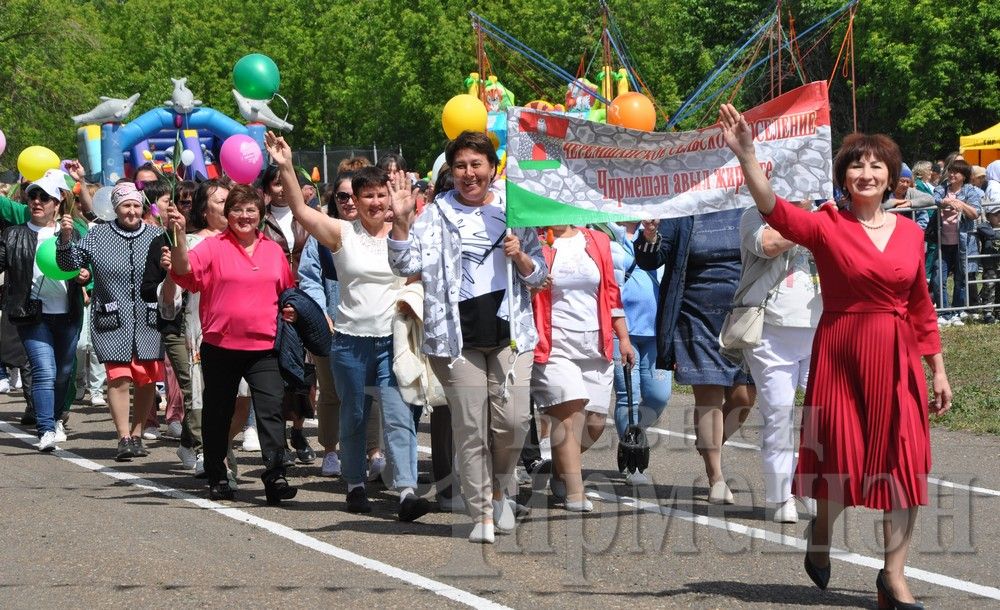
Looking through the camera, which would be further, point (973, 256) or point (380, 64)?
point (380, 64)

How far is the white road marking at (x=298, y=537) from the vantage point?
6454mm

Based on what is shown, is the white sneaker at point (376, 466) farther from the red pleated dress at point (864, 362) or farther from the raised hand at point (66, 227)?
the red pleated dress at point (864, 362)

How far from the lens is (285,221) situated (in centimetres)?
1175

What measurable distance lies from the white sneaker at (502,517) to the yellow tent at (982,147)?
2195cm

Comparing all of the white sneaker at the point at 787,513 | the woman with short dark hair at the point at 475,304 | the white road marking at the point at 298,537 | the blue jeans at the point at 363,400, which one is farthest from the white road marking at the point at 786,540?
the white road marking at the point at 298,537

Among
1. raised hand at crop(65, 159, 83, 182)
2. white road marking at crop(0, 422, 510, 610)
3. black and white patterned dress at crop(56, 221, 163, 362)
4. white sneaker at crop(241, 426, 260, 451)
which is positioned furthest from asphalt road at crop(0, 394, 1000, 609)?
raised hand at crop(65, 159, 83, 182)

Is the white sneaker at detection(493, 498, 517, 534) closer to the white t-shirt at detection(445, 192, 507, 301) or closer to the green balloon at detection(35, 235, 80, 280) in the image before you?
the white t-shirt at detection(445, 192, 507, 301)

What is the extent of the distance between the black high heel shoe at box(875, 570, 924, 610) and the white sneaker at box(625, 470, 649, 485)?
3465 mm

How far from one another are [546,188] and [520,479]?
2717 mm

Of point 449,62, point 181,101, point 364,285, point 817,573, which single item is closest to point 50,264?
point 364,285

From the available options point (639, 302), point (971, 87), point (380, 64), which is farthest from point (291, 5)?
point (639, 302)

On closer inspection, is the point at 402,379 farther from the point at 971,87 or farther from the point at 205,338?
the point at 971,87

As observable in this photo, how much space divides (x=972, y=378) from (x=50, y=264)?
7.85 meters

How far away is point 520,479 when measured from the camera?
9.66 meters
